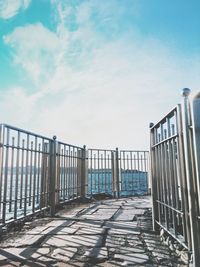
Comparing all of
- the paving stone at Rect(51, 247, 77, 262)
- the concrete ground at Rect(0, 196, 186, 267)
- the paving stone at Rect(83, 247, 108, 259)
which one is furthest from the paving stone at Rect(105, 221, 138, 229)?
the paving stone at Rect(51, 247, 77, 262)

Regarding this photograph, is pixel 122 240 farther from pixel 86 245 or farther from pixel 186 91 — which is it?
pixel 186 91

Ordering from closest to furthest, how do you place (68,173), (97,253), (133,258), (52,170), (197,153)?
(197,153) < (133,258) < (97,253) < (52,170) < (68,173)

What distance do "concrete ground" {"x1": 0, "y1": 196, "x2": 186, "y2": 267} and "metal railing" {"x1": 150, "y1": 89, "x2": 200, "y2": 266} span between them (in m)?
0.39

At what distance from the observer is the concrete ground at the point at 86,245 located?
269 centimetres

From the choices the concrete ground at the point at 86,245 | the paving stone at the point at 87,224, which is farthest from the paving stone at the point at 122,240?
the paving stone at the point at 87,224

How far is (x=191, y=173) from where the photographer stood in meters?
2.42

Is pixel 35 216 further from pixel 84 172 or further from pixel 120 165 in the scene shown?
pixel 120 165

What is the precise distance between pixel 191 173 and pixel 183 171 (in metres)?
0.20

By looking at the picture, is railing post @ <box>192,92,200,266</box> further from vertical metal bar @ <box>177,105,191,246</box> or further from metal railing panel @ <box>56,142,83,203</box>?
metal railing panel @ <box>56,142,83,203</box>

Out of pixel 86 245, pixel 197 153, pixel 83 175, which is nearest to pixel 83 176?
pixel 83 175

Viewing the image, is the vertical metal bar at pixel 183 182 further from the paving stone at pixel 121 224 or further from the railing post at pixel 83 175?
the railing post at pixel 83 175

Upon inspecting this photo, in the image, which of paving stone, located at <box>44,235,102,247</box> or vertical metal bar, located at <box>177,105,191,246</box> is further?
paving stone, located at <box>44,235,102,247</box>

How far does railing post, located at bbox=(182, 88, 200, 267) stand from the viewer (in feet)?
7.63

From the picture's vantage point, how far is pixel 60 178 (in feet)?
22.2
